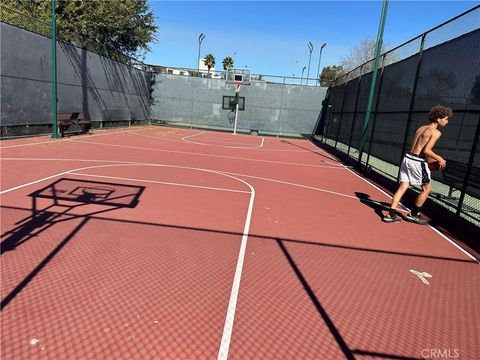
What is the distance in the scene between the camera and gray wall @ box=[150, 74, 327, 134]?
27328mm

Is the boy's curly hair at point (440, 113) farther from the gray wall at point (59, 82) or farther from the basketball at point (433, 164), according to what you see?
the gray wall at point (59, 82)

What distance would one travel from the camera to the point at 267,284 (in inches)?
150

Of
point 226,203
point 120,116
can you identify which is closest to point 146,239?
point 226,203

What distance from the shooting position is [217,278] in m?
3.84

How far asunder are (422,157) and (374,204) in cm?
191

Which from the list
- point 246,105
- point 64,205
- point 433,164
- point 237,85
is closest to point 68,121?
point 64,205

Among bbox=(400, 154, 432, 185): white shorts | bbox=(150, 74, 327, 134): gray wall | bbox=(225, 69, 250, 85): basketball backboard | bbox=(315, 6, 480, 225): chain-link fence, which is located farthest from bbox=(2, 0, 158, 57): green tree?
bbox=(400, 154, 432, 185): white shorts

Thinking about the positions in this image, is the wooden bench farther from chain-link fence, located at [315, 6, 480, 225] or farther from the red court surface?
chain-link fence, located at [315, 6, 480, 225]

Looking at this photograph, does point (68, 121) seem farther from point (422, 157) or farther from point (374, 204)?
point (422, 157)

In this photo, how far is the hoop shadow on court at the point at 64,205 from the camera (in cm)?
427

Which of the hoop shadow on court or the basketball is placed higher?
the basketball

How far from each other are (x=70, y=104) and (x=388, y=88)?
14368 millimetres

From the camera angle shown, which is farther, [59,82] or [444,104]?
[59,82]

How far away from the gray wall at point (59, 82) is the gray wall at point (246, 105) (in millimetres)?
3703
